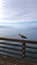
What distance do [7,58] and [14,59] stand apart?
0.81 ft

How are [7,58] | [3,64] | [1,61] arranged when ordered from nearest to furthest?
1. [3,64]
2. [1,61]
3. [7,58]

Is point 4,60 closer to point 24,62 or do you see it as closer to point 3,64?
point 3,64

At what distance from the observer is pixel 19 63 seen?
3090mm

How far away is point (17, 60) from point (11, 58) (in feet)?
0.73

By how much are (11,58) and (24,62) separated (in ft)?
1.54

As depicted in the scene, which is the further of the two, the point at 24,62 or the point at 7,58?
the point at 7,58

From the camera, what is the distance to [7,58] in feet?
11.3

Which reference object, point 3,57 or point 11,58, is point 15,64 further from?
point 3,57

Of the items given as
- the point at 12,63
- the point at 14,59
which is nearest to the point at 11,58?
the point at 14,59

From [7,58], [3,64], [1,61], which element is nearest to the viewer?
[3,64]

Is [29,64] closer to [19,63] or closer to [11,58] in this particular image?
[19,63]

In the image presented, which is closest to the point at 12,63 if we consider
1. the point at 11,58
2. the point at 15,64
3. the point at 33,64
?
the point at 15,64

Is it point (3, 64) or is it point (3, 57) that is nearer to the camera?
point (3, 64)

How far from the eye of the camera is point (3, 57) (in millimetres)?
3502
